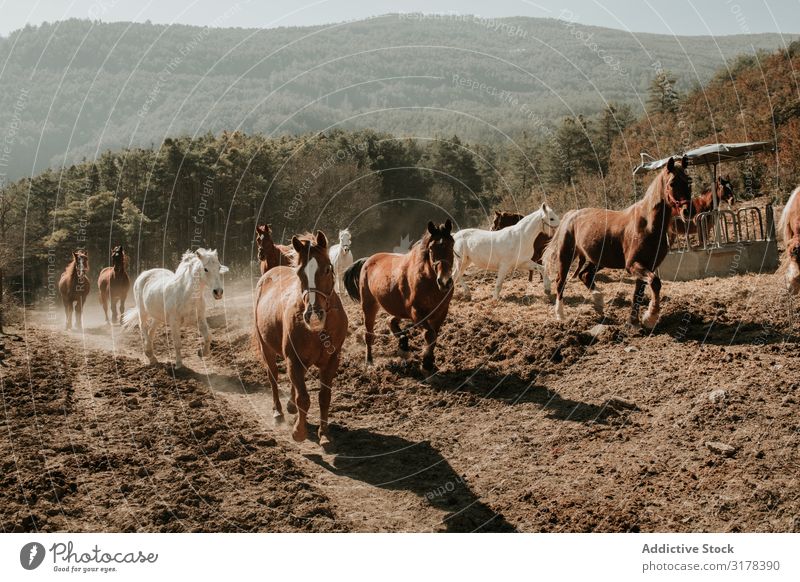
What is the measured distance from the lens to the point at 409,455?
300 inches

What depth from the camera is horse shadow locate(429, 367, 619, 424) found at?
7891 mm

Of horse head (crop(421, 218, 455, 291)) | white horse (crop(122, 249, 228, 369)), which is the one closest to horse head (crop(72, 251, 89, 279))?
white horse (crop(122, 249, 228, 369))

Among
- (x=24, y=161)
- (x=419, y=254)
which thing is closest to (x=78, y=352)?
(x=419, y=254)

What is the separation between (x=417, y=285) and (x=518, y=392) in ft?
8.10

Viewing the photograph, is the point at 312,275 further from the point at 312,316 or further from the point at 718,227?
the point at 718,227

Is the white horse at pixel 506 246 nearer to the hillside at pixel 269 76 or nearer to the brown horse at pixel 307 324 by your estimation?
the brown horse at pixel 307 324

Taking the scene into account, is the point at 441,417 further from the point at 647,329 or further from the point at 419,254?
the point at 647,329

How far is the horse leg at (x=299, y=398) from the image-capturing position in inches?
282

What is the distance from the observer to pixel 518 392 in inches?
360

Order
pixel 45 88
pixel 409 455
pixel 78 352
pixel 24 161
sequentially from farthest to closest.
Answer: pixel 24 161 < pixel 45 88 < pixel 78 352 < pixel 409 455

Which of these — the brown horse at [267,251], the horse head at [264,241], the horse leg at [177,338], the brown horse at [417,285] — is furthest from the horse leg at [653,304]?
the horse leg at [177,338]

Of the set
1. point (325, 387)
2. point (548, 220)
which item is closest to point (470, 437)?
point (325, 387)

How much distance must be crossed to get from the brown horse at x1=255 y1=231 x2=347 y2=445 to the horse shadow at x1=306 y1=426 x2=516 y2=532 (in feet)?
1.65

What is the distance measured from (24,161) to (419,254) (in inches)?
4795
